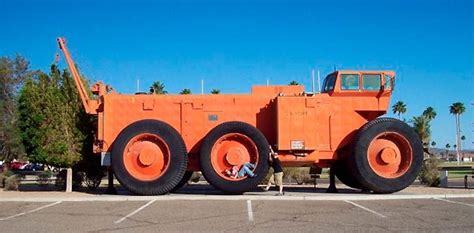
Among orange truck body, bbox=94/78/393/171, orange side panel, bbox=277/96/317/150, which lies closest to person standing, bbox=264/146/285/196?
orange side panel, bbox=277/96/317/150

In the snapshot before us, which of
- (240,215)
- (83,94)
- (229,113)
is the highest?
(83,94)

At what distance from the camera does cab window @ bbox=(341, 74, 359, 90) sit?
63.3 ft

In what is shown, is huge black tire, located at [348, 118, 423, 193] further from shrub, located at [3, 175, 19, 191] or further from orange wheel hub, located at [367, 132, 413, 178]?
shrub, located at [3, 175, 19, 191]

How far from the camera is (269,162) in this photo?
18281 mm

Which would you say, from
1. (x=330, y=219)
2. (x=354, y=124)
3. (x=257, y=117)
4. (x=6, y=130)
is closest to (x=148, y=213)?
(x=330, y=219)

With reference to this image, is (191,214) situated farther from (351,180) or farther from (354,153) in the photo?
(351,180)

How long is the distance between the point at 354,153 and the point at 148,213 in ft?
25.5

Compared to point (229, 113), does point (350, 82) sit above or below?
above

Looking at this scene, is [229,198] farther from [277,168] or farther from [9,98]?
[9,98]

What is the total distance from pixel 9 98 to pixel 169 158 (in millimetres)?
26047

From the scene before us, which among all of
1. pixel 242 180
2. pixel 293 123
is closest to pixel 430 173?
pixel 293 123

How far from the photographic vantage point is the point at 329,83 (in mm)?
19859

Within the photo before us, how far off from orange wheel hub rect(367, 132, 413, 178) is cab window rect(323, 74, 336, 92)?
241 cm

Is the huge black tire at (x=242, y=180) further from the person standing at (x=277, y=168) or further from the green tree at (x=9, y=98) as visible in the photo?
the green tree at (x=9, y=98)
